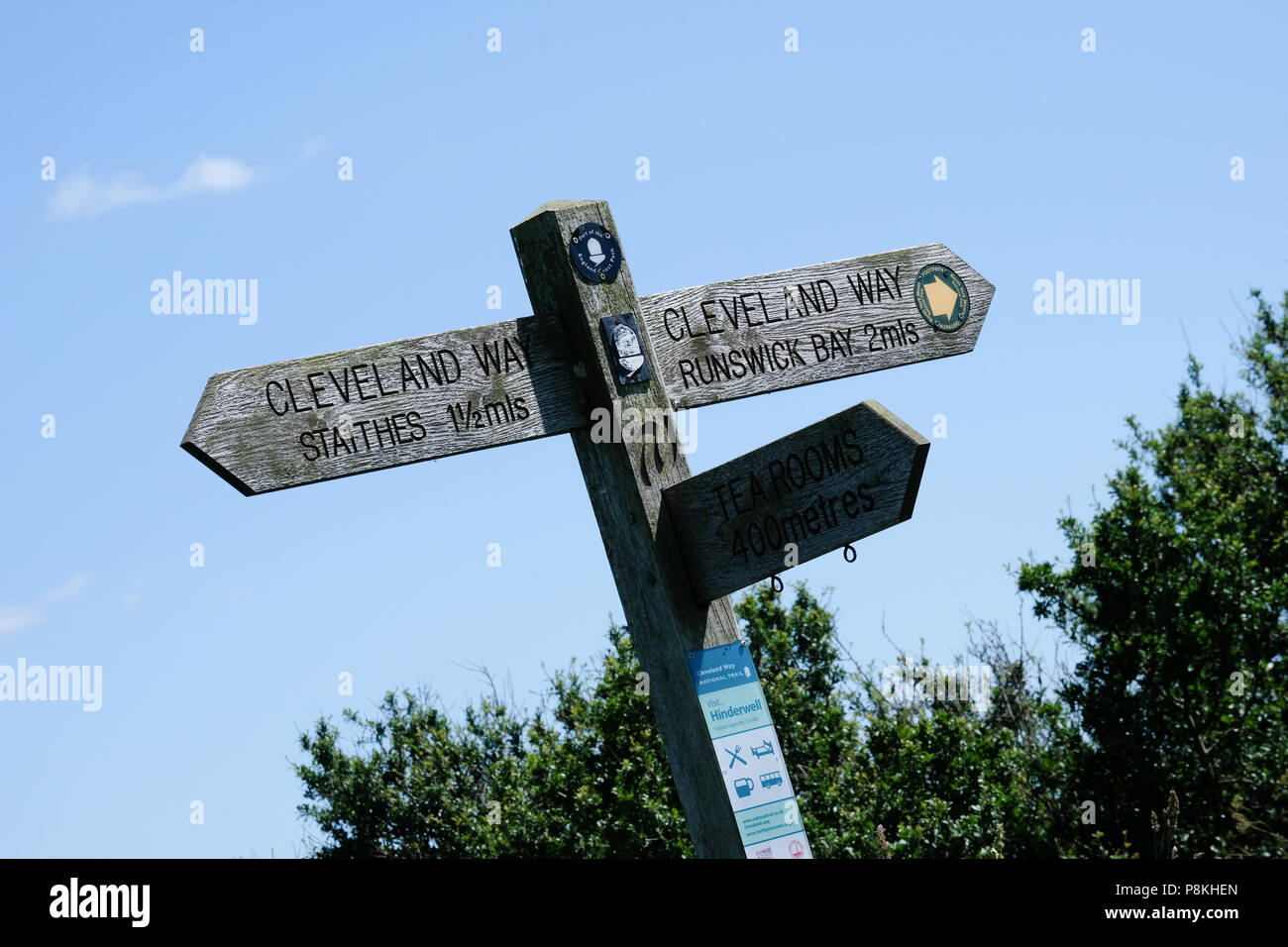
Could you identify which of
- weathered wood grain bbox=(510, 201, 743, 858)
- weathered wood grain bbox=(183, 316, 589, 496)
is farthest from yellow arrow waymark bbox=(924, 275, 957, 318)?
weathered wood grain bbox=(183, 316, 589, 496)

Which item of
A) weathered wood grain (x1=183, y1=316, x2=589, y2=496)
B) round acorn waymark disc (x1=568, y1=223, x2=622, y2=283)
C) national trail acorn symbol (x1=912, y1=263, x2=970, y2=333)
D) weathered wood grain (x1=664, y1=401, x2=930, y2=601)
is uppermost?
round acorn waymark disc (x1=568, y1=223, x2=622, y2=283)

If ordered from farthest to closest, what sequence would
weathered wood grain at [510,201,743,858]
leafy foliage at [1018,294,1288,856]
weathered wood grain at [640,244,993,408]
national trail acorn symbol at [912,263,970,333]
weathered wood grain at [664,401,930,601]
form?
leafy foliage at [1018,294,1288,856]
national trail acorn symbol at [912,263,970,333]
weathered wood grain at [640,244,993,408]
weathered wood grain at [510,201,743,858]
weathered wood grain at [664,401,930,601]

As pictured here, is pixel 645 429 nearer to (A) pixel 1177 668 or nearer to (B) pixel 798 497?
(B) pixel 798 497

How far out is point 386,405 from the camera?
2883mm

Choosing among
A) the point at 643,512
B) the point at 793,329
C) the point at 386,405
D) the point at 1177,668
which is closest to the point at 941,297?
the point at 793,329

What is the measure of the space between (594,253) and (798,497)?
791 mm

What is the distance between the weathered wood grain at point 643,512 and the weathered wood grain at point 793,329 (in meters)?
0.14

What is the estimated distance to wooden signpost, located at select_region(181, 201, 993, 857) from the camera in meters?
2.75

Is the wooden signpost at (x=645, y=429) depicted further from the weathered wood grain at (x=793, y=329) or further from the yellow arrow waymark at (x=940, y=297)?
the yellow arrow waymark at (x=940, y=297)

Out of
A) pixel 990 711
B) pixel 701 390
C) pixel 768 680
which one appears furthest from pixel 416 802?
pixel 701 390

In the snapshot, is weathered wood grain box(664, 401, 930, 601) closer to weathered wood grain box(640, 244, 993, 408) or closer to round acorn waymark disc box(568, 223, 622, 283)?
weathered wood grain box(640, 244, 993, 408)

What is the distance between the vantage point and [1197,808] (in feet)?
45.6
